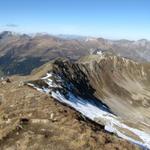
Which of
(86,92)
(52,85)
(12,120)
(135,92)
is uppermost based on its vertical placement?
(12,120)

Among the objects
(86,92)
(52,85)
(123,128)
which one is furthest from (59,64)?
(123,128)

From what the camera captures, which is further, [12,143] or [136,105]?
[136,105]

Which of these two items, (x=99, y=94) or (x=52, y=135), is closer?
(x=52, y=135)

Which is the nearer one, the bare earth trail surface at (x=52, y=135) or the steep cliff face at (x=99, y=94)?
the bare earth trail surface at (x=52, y=135)

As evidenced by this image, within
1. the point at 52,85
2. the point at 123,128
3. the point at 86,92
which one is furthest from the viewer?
the point at 86,92

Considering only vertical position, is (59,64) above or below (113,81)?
above

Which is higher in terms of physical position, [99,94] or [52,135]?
[52,135]

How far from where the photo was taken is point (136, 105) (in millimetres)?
167625

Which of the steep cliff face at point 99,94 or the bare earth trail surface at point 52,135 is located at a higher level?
the bare earth trail surface at point 52,135

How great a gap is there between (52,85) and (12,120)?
241 feet

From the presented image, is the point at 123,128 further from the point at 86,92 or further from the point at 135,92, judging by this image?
the point at 135,92

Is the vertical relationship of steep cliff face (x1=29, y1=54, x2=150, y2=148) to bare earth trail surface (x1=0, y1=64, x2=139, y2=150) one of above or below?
below

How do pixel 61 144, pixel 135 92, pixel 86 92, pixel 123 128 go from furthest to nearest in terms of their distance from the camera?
pixel 135 92, pixel 86 92, pixel 123 128, pixel 61 144

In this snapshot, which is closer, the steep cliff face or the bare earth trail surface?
the bare earth trail surface
